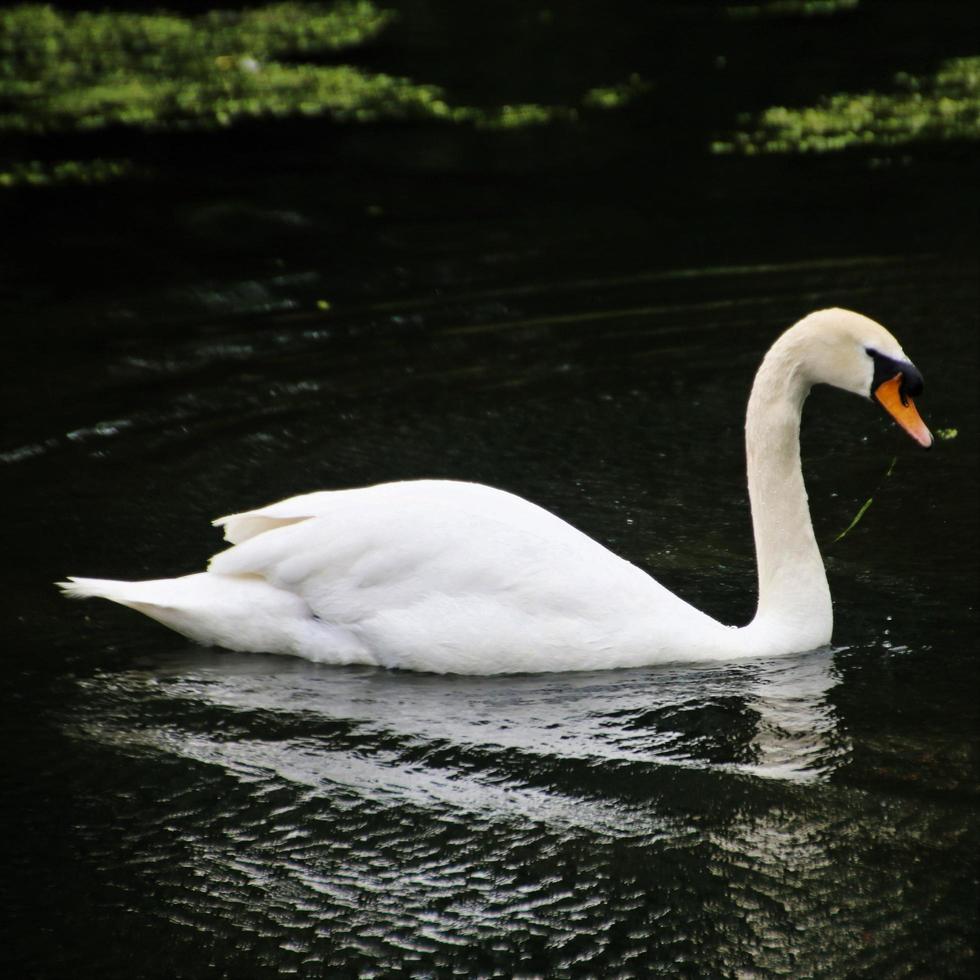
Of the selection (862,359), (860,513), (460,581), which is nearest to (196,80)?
(860,513)

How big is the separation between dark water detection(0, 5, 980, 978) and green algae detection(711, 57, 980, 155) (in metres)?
0.56

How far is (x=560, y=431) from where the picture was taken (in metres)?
8.88

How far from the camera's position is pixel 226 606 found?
6.62 m

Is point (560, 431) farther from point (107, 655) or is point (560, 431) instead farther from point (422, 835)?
point (422, 835)

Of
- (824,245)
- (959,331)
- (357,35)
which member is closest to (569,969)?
(959,331)

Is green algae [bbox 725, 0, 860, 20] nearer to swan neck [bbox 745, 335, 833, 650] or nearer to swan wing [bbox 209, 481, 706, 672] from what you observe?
swan neck [bbox 745, 335, 833, 650]

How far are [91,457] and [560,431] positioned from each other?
232 centimetres

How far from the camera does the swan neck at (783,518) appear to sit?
6477mm

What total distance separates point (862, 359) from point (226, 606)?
249cm

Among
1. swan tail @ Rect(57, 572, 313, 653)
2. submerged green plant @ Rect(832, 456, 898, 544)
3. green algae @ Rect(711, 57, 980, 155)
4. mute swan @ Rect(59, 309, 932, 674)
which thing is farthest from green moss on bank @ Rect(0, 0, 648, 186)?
mute swan @ Rect(59, 309, 932, 674)

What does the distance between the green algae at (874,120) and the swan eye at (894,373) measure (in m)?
7.97

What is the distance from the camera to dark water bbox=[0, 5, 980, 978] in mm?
4996

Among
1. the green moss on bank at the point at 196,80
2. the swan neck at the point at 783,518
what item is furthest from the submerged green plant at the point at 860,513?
the green moss on bank at the point at 196,80

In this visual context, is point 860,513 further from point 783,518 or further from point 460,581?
point 460,581
